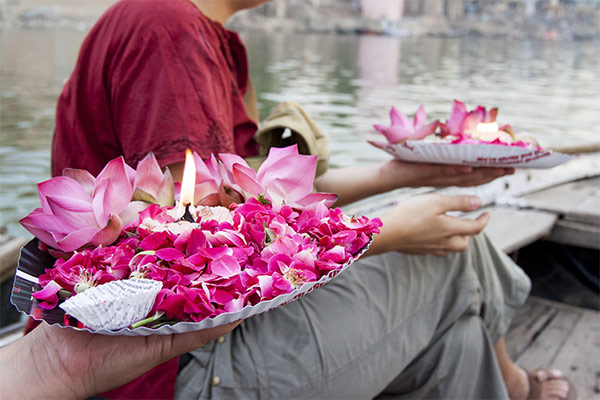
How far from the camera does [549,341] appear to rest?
2.02 m

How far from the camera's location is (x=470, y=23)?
1992 inches

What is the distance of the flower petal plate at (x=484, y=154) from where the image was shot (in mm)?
1088

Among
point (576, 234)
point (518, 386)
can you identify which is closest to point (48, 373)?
point (518, 386)

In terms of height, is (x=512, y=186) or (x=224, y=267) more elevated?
(x=224, y=267)

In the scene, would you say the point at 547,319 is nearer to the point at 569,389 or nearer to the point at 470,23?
the point at 569,389

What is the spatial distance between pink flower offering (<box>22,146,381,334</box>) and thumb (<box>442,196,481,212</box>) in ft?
2.23

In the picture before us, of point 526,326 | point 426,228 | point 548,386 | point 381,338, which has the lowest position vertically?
point 526,326

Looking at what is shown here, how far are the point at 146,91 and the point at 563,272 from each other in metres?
2.14

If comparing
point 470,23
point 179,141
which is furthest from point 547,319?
point 470,23

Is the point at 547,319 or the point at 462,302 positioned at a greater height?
the point at 462,302

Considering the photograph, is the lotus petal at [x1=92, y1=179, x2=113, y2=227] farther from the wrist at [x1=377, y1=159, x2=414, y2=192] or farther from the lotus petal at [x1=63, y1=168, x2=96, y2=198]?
the wrist at [x1=377, y1=159, x2=414, y2=192]

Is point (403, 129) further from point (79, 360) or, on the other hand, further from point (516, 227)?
point (516, 227)

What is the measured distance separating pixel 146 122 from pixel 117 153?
0.53 ft

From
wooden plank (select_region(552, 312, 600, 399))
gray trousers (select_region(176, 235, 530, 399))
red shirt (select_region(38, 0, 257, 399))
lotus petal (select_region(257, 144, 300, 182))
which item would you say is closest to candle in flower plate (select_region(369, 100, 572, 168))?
gray trousers (select_region(176, 235, 530, 399))
